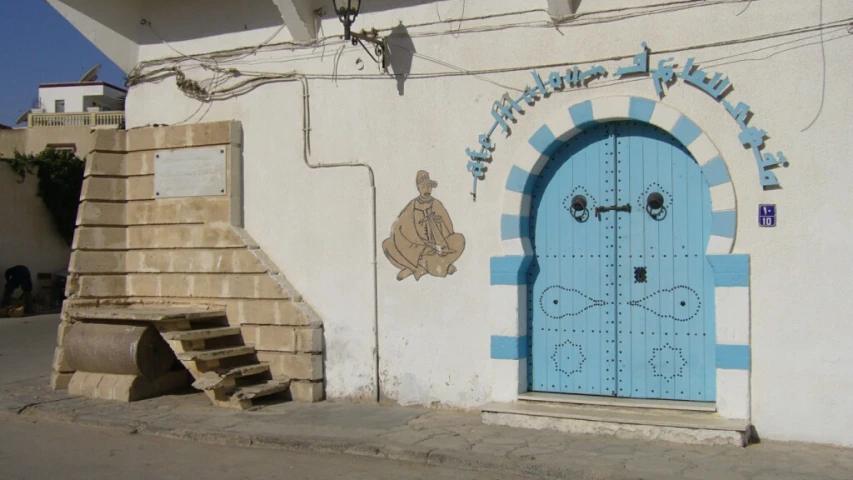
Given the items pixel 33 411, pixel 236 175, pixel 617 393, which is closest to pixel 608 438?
pixel 617 393

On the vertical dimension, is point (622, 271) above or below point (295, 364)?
above

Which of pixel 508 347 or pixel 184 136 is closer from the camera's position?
pixel 508 347

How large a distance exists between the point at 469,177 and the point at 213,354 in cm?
316

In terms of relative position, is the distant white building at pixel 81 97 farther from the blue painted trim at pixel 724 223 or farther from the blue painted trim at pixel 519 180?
the blue painted trim at pixel 724 223

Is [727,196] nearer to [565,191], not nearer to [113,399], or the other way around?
[565,191]

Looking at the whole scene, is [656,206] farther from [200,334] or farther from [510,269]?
[200,334]

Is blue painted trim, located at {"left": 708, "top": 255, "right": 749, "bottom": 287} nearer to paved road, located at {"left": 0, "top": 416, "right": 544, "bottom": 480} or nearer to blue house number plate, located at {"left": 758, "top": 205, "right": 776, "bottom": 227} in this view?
blue house number plate, located at {"left": 758, "top": 205, "right": 776, "bottom": 227}

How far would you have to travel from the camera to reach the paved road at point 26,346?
1087cm

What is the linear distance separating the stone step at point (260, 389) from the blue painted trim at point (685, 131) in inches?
182

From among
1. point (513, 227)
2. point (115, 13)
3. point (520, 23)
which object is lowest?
point (513, 227)

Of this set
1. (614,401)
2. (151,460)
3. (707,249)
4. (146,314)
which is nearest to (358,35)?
(146,314)

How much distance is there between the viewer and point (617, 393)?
24.2ft

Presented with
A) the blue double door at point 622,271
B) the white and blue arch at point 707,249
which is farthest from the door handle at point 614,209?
the white and blue arch at point 707,249

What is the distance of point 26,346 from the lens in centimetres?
1373
